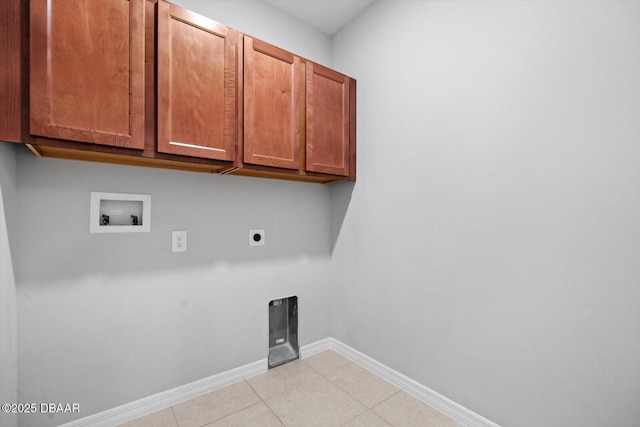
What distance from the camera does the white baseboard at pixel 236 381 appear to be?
150 centimetres

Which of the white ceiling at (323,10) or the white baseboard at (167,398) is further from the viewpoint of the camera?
the white ceiling at (323,10)

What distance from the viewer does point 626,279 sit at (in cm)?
107

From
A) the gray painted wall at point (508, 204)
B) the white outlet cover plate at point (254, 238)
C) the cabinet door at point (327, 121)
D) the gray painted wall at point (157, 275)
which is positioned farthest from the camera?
the white outlet cover plate at point (254, 238)

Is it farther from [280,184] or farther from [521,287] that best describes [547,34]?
[280,184]

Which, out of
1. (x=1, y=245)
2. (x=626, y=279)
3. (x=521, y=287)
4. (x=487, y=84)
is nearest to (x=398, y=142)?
(x=487, y=84)

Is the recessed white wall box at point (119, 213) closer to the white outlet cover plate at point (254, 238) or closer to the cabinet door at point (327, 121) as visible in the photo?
the white outlet cover plate at point (254, 238)

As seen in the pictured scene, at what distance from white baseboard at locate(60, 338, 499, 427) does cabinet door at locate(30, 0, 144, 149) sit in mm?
1444

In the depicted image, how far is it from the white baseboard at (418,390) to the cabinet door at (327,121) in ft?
4.65

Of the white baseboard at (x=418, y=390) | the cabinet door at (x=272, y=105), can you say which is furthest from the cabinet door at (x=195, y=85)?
the white baseboard at (x=418, y=390)

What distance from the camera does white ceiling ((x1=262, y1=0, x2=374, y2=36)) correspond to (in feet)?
6.75

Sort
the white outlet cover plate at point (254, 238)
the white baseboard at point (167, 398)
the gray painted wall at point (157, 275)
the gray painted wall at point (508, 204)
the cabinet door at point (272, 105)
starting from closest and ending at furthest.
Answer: the gray painted wall at point (508, 204) < the gray painted wall at point (157, 275) < the white baseboard at point (167, 398) < the cabinet door at point (272, 105) < the white outlet cover plate at point (254, 238)

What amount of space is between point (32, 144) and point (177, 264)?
2.94ft

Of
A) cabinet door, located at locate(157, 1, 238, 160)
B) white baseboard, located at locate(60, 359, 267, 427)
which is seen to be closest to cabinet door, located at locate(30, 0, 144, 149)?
cabinet door, located at locate(157, 1, 238, 160)

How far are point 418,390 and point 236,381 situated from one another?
3.96 feet
